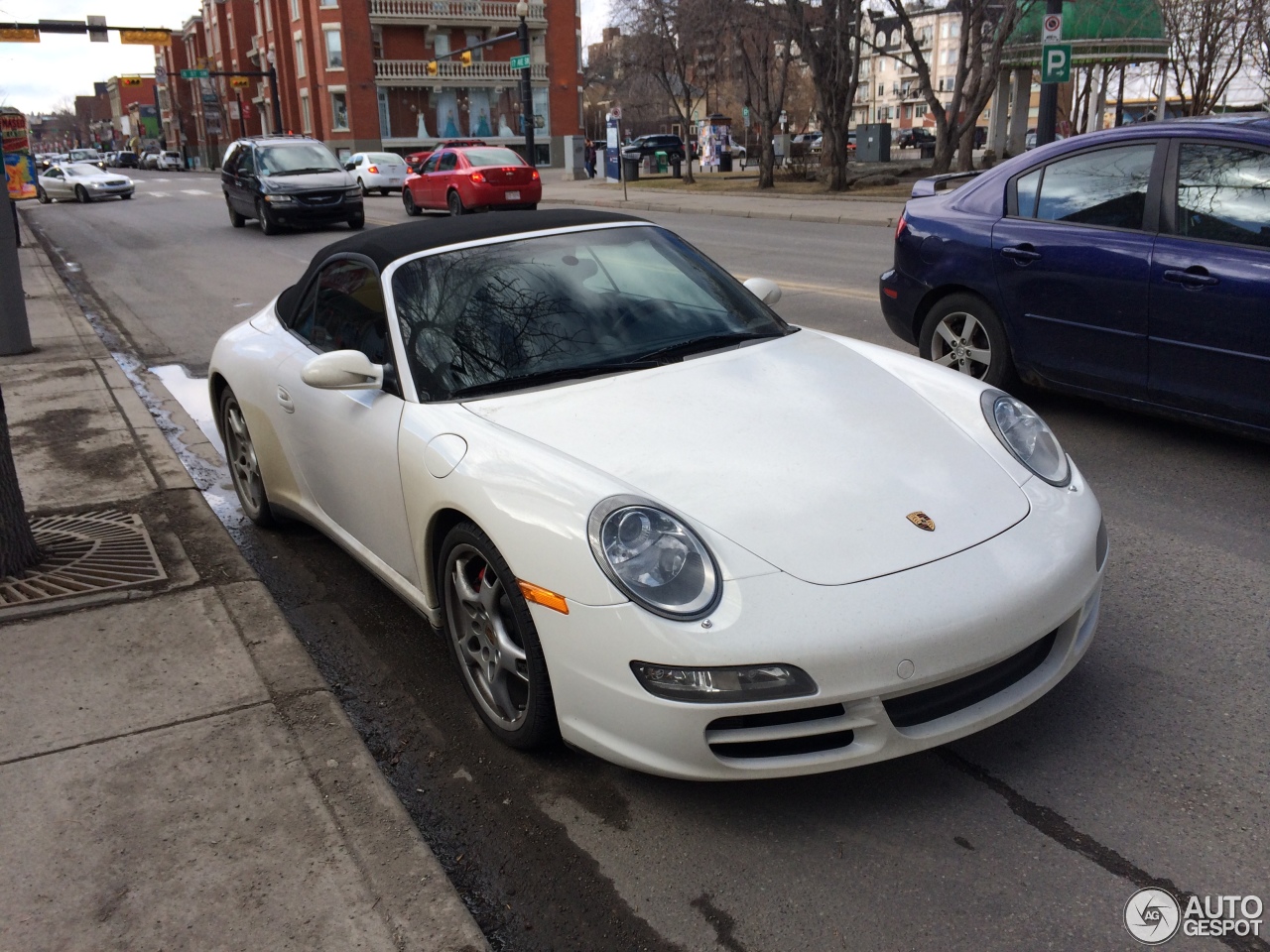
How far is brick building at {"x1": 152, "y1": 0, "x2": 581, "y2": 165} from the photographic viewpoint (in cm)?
6103

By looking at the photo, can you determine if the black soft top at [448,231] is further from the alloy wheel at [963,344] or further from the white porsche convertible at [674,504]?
the alloy wheel at [963,344]

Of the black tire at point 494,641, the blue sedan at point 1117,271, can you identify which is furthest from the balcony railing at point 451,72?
the black tire at point 494,641

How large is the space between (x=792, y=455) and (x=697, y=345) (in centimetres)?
90

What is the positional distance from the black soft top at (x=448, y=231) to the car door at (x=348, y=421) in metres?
0.07

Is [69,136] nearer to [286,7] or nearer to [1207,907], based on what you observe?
[286,7]

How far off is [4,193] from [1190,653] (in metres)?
9.45

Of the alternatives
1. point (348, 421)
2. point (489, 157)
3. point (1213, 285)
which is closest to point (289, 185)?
point (489, 157)

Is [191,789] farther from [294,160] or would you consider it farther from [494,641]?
[294,160]

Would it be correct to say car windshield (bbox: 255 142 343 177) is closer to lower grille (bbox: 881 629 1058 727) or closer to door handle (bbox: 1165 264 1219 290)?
door handle (bbox: 1165 264 1219 290)

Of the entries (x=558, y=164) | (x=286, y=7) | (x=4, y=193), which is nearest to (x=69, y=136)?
(x=286, y=7)

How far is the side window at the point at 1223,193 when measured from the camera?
493 centimetres

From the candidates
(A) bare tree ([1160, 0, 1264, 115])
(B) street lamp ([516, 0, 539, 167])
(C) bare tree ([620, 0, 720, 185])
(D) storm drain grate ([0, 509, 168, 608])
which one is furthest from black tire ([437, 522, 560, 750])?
(B) street lamp ([516, 0, 539, 167])

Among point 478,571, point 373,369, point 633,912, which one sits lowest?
point 633,912

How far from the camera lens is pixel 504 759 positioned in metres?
3.18
